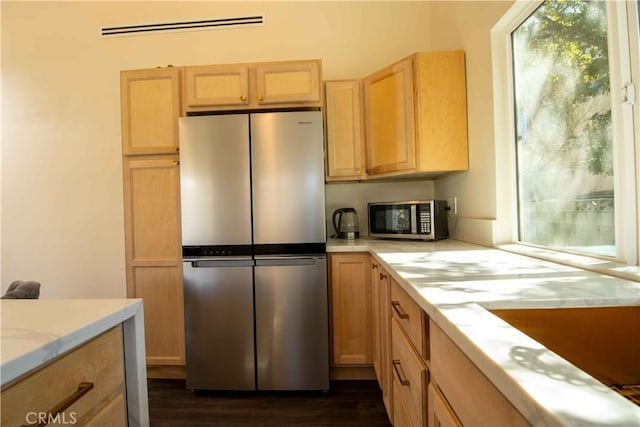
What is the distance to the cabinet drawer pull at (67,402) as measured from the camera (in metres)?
0.55

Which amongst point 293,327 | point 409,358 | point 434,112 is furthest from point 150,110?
point 409,358

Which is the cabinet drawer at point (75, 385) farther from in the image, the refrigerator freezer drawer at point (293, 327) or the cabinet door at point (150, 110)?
the cabinet door at point (150, 110)

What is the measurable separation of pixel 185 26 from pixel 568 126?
2.93 meters

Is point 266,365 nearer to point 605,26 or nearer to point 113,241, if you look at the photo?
point 113,241

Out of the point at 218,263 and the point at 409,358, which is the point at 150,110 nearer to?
the point at 218,263

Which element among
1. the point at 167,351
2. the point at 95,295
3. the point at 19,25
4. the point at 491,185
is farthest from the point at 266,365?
the point at 19,25

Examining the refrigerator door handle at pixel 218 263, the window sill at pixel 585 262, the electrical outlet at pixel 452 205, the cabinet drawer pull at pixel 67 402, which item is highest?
the electrical outlet at pixel 452 205

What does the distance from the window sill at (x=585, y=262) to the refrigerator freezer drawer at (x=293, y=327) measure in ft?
3.51

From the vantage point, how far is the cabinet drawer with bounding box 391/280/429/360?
891mm

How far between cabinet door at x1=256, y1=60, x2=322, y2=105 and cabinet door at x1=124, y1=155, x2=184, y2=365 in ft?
2.60

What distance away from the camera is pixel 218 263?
1.93m

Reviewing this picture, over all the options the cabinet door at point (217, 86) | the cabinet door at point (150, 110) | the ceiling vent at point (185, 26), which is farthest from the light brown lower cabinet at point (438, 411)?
the ceiling vent at point (185, 26)

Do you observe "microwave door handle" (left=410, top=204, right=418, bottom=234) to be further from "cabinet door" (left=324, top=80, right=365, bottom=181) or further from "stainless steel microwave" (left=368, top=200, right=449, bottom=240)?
"cabinet door" (left=324, top=80, right=365, bottom=181)

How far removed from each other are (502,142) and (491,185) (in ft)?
0.76
